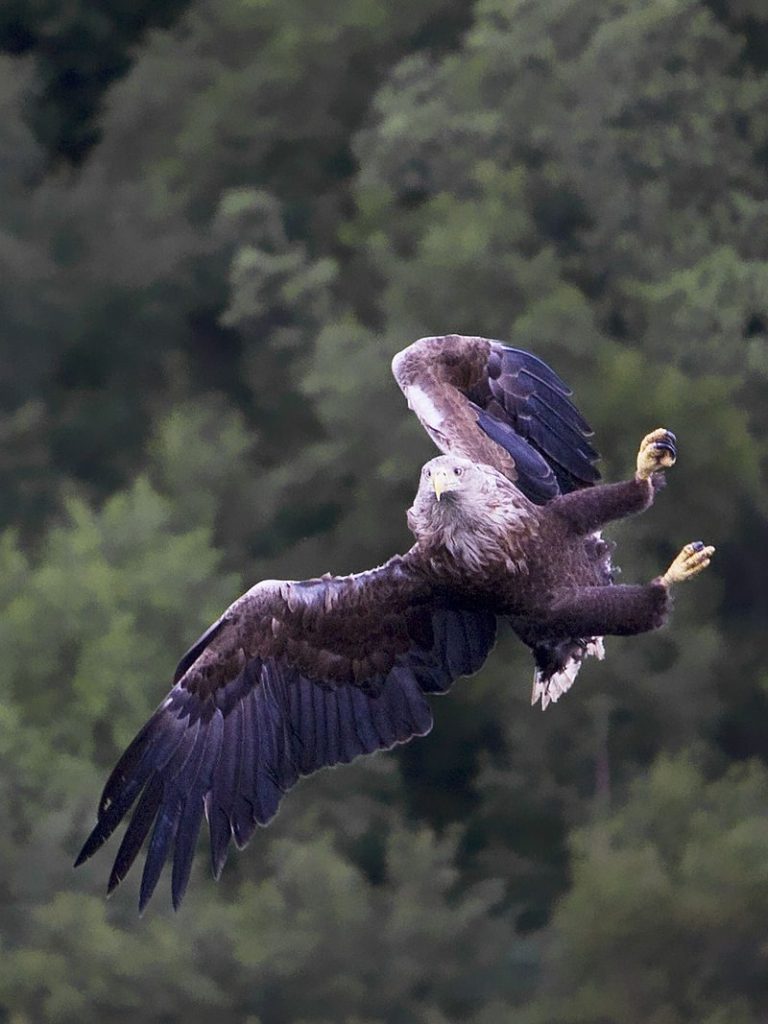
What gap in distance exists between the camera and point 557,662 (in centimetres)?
1062

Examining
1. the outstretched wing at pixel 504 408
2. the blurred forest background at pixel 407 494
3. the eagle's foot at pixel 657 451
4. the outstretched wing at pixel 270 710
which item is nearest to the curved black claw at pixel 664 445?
the eagle's foot at pixel 657 451

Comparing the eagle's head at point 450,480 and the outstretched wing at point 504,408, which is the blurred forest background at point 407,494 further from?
the eagle's head at point 450,480

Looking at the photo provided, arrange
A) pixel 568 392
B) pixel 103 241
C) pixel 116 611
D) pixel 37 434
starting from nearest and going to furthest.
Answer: pixel 568 392 → pixel 116 611 → pixel 37 434 → pixel 103 241

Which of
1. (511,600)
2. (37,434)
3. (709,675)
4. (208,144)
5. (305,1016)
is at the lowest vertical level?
(511,600)

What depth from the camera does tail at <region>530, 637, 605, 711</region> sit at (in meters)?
10.6

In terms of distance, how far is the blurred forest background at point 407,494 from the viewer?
25500 mm

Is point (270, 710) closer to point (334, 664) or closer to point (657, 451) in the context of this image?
point (334, 664)

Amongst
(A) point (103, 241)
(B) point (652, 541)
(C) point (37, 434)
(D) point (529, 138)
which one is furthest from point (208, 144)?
(B) point (652, 541)

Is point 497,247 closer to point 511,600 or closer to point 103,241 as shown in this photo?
point 103,241

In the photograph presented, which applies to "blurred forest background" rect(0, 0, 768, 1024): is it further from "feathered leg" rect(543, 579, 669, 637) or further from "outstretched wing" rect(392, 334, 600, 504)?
"feathered leg" rect(543, 579, 669, 637)

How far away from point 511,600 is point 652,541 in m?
17.4

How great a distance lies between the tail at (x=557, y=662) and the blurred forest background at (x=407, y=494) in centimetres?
1428

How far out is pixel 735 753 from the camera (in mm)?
30844

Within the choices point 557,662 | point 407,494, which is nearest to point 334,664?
point 557,662
